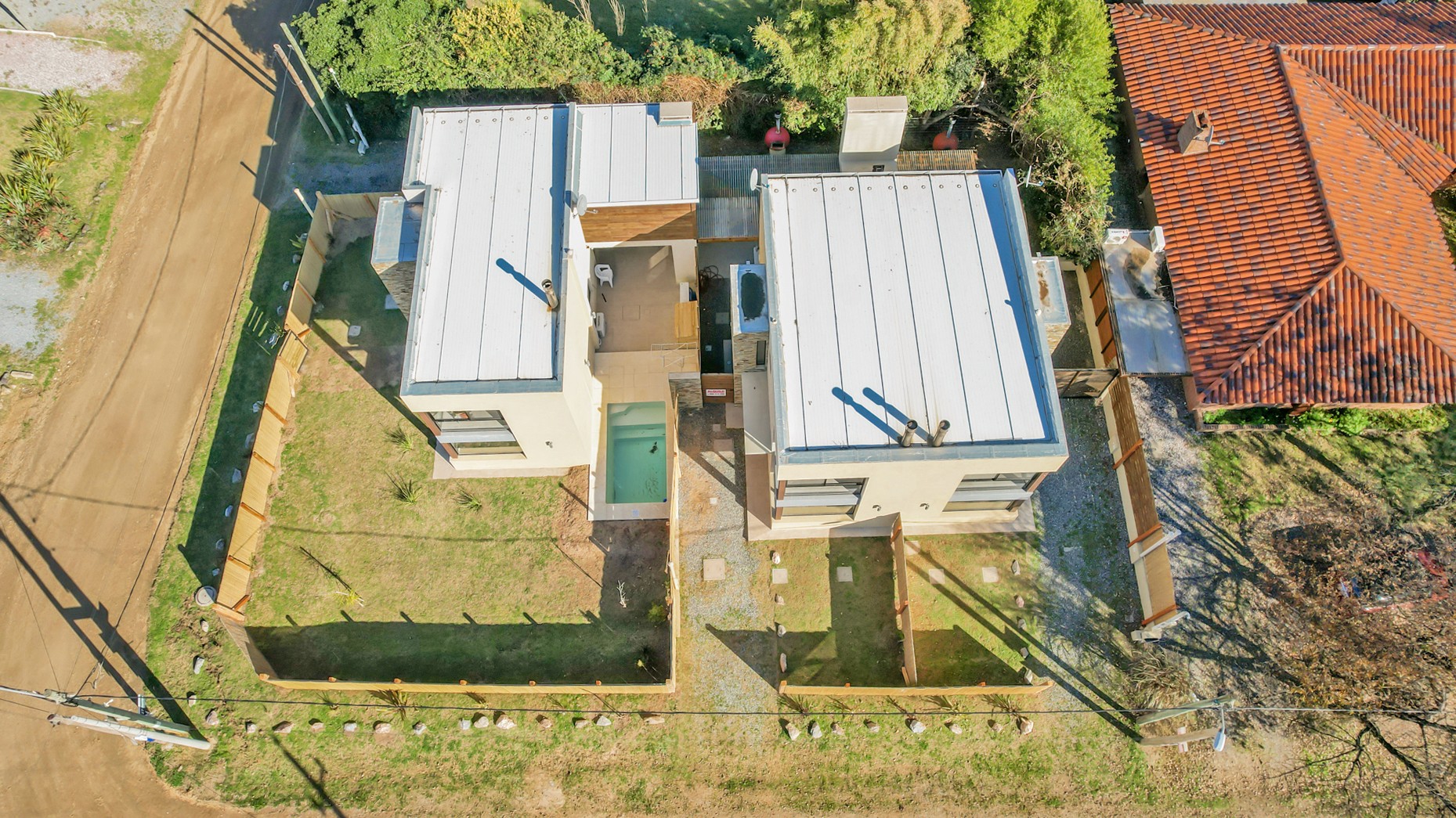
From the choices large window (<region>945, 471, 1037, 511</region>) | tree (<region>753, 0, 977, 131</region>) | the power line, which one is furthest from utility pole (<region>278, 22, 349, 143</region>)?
large window (<region>945, 471, 1037, 511</region>)

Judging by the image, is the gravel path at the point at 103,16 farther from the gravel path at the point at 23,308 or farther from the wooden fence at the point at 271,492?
the wooden fence at the point at 271,492

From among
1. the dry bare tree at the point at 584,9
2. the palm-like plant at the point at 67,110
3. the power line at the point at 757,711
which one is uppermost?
the dry bare tree at the point at 584,9

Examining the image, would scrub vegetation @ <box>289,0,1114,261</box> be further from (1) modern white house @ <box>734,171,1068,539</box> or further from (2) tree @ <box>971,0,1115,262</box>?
(1) modern white house @ <box>734,171,1068,539</box>

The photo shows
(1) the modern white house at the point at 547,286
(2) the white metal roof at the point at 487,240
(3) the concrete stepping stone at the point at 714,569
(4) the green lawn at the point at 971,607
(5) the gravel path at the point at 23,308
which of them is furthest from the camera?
(5) the gravel path at the point at 23,308

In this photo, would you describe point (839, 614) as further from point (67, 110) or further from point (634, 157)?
point (67, 110)

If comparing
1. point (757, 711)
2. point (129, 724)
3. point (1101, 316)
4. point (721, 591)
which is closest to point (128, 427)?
point (129, 724)

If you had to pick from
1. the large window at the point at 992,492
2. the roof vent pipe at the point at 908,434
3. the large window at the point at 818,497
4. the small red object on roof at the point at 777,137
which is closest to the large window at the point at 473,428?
the large window at the point at 818,497
